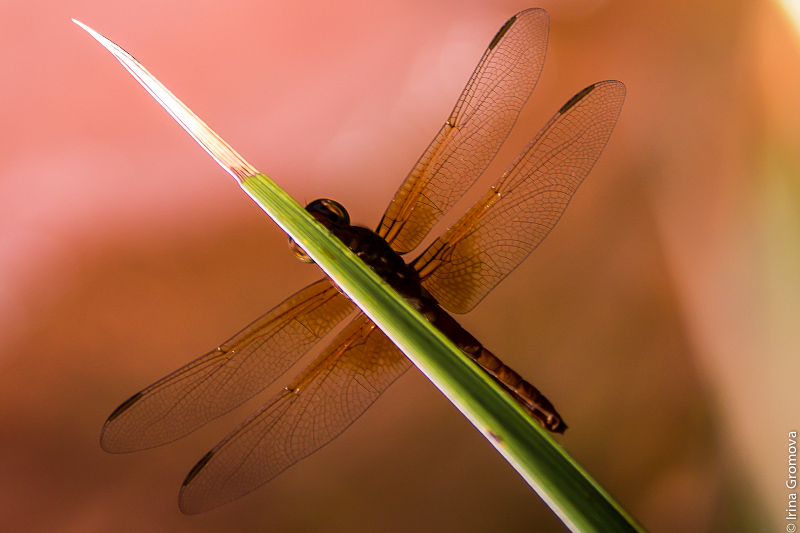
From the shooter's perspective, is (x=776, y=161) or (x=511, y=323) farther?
(x=511, y=323)

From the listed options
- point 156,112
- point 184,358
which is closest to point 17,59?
point 156,112

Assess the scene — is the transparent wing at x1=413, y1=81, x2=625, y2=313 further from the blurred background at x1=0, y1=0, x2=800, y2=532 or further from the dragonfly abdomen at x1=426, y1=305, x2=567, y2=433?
the blurred background at x1=0, y1=0, x2=800, y2=532

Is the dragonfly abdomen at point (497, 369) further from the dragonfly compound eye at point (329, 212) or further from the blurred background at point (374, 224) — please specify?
the blurred background at point (374, 224)

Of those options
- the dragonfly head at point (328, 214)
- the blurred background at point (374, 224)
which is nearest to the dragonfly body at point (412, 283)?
the dragonfly head at point (328, 214)

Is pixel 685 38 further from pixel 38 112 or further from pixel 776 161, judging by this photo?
pixel 38 112

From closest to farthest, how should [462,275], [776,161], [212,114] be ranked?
1. [462,275]
2. [776,161]
3. [212,114]

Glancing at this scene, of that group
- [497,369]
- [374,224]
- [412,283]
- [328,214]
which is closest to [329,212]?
[328,214]

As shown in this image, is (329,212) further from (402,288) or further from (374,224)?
(374,224)
